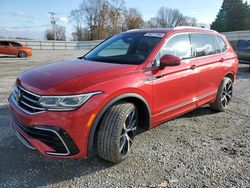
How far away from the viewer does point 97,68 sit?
11.8 ft

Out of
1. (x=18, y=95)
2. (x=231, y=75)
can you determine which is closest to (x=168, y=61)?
(x=18, y=95)

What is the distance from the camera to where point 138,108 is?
382 centimetres

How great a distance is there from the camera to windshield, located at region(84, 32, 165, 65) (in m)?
4.03

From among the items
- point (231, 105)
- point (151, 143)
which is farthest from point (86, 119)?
point (231, 105)

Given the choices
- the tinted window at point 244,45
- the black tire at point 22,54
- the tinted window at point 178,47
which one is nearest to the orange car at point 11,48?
the black tire at point 22,54

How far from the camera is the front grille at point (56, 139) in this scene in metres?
2.97

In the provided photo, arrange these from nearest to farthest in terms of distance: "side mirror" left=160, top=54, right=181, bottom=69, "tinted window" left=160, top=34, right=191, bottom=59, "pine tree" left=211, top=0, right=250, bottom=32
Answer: "side mirror" left=160, top=54, right=181, bottom=69 < "tinted window" left=160, top=34, right=191, bottom=59 < "pine tree" left=211, top=0, right=250, bottom=32

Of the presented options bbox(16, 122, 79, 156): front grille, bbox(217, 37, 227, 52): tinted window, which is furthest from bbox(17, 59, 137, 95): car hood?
bbox(217, 37, 227, 52): tinted window

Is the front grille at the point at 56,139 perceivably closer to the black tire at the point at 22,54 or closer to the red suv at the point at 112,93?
the red suv at the point at 112,93

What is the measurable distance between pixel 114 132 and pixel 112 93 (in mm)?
483

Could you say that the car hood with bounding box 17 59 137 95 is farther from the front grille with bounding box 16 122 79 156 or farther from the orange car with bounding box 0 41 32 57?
the orange car with bounding box 0 41 32 57

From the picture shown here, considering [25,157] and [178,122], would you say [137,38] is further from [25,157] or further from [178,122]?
[25,157]

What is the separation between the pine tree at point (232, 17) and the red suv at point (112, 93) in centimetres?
5671

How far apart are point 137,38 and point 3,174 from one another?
290 cm
